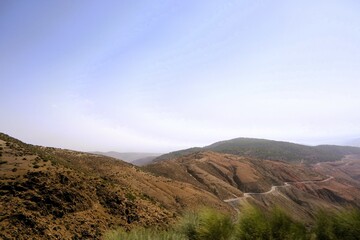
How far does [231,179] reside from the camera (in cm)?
8262

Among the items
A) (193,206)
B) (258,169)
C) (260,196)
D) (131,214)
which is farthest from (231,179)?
(131,214)

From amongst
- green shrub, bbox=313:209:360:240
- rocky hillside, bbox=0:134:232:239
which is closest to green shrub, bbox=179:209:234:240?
green shrub, bbox=313:209:360:240

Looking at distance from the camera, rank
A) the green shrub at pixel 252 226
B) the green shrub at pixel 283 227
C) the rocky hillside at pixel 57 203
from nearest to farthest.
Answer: the green shrub at pixel 252 226, the green shrub at pixel 283 227, the rocky hillside at pixel 57 203

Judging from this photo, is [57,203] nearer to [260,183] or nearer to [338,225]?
[338,225]

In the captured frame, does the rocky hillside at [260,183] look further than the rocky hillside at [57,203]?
Yes

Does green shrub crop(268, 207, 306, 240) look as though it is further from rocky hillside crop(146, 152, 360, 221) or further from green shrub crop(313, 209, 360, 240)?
rocky hillside crop(146, 152, 360, 221)

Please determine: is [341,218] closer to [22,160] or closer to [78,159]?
[22,160]

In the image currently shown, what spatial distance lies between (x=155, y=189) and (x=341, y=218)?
102 feet

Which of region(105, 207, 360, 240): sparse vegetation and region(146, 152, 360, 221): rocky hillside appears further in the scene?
region(146, 152, 360, 221): rocky hillside

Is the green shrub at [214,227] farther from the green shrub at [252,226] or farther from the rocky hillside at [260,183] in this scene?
the rocky hillside at [260,183]

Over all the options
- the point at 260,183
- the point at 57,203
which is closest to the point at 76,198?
the point at 57,203

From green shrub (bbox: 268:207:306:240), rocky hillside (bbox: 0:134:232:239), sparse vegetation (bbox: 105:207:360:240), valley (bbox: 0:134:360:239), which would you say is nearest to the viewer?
sparse vegetation (bbox: 105:207:360:240)

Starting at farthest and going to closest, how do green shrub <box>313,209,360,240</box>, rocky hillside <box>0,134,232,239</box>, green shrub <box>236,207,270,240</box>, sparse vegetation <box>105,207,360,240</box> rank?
rocky hillside <box>0,134,232,239</box>
green shrub <box>313,209,360,240</box>
sparse vegetation <box>105,207,360,240</box>
green shrub <box>236,207,270,240</box>

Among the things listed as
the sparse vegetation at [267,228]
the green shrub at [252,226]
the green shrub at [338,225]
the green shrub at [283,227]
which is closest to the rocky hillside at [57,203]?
the sparse vegetation at [267,228]
